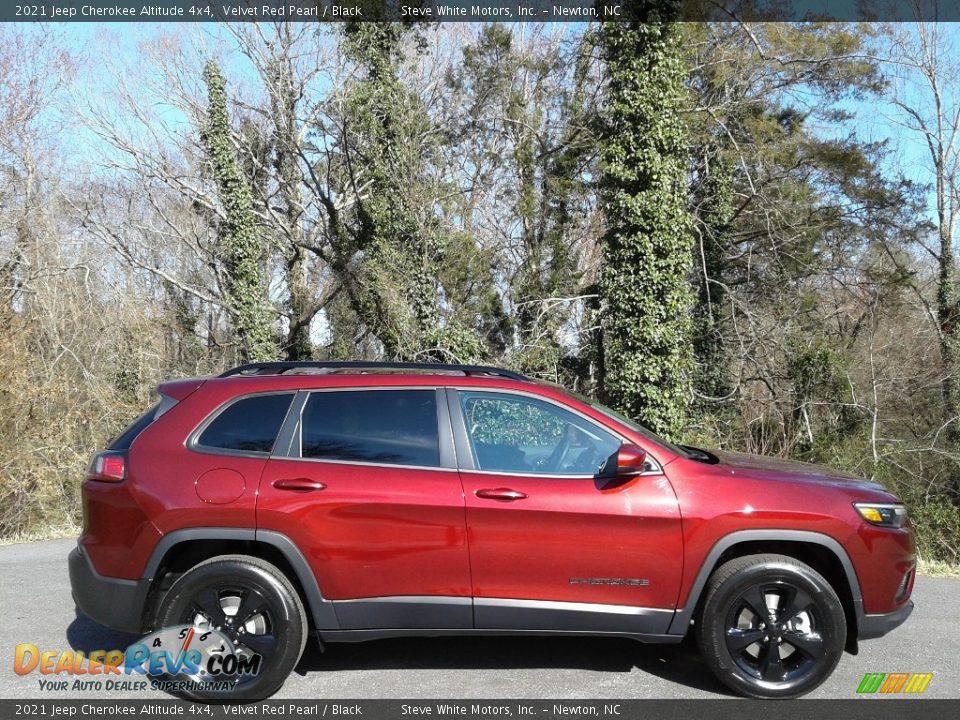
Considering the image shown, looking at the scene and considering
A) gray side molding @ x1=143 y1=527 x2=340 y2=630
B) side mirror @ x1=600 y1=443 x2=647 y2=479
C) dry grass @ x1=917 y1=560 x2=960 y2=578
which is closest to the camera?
side mirror @ x1=600 y1=443 x2=647 y2=479

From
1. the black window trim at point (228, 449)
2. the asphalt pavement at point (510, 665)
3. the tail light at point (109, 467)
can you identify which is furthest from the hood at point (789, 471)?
the tail light at point (109, 467)

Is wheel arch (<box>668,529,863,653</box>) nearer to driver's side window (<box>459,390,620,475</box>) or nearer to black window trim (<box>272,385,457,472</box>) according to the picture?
driver's side window (<box>459,390,620,475</box>)

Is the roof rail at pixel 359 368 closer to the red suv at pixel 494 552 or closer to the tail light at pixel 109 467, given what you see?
the red suv at pixel 494 552

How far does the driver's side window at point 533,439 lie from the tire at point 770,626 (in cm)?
94

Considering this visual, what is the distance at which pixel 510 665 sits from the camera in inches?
177

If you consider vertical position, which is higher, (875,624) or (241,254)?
(241,254)

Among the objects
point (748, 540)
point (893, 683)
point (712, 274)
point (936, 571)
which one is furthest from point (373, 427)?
point (712, 274)

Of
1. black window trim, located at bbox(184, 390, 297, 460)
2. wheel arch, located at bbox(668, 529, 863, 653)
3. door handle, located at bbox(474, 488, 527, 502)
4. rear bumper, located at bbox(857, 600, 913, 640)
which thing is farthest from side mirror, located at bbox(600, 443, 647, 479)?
black window trim, located at bbox(184, 390, 297, 460)

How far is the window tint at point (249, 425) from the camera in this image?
4.29 metres

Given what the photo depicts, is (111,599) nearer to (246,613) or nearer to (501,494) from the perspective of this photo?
(246,613)

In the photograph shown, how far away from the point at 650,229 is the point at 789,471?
1143 centimetres

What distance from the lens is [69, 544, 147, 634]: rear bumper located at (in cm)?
411

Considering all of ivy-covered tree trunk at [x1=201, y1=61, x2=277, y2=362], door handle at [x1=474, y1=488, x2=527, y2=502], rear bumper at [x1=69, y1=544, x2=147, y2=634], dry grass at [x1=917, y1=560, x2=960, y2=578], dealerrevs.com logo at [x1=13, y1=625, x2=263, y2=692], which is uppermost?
ivy-covered tree trunk at [x1=201, y1=61, x2=277, y2=362]

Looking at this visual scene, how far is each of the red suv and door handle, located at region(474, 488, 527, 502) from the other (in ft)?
0.04
